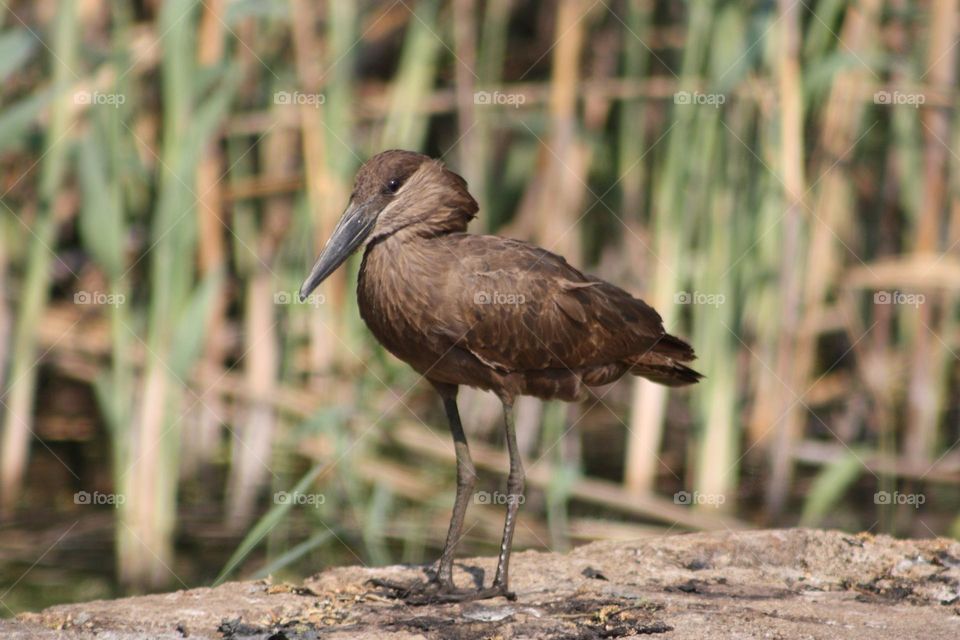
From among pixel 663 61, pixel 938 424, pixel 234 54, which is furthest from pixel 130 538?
pixel 938 424

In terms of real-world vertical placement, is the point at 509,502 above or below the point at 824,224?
below

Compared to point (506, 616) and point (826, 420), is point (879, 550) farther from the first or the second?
point (826, 420)

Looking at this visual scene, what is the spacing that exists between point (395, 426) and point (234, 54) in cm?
222

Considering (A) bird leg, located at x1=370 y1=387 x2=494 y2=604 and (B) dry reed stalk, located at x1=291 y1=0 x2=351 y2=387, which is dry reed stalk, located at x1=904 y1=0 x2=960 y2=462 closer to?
(B) dry reed stalk, located at x1=291 y1=0 x2=351 y2=387

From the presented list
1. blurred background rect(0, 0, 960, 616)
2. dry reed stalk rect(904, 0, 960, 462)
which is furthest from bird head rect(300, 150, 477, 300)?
dry reed stalk rect(904, 0, 960, 462)

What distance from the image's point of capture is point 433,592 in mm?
5039

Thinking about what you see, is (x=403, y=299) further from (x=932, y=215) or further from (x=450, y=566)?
(x=932, y=215)

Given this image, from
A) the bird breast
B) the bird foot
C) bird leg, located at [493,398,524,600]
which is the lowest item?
the bird foot

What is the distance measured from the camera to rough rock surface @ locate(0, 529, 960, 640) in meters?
4.27

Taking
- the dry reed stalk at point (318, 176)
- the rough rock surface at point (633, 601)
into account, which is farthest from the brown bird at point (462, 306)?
the dry reed stalk at point (318, 176)

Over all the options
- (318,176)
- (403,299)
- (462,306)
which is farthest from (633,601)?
(318,176)

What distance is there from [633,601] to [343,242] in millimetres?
1605

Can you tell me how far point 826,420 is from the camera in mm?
9430

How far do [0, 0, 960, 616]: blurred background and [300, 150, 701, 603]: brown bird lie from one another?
46.7 inches
